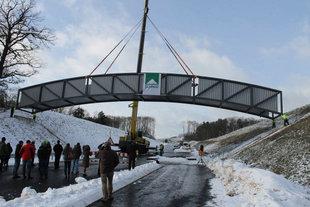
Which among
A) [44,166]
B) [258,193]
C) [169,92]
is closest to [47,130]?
[169,92]

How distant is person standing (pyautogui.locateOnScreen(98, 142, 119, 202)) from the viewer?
1345 centimetres

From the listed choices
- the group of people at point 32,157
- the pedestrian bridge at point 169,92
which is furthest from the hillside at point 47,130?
the group of people at point 32,157

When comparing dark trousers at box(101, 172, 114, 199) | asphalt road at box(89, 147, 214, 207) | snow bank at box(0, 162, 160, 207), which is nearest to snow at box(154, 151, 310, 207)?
asphalt road at box(89, 147, 214, 207)

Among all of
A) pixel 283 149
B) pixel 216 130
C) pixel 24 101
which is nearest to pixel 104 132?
pixel 24 101

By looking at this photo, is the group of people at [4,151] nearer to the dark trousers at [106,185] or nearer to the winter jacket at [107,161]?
the winter jacket at [107,161]

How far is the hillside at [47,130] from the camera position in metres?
47.4

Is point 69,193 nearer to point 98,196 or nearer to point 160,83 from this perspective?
point 98,196

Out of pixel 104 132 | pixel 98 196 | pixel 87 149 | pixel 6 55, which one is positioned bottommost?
pixel 98 196

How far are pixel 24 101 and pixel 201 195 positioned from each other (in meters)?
36.0

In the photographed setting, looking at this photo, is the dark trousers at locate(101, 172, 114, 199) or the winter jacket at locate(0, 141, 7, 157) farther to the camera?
the winter jacket at locate(0, 141, 7, 157)

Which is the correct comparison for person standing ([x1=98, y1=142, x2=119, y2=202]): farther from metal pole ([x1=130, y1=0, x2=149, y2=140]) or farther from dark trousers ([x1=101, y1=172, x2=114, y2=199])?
metal pole ([x1=130, y1=0, x2=149, y2=140])

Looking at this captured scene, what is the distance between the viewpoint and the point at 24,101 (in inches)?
1871

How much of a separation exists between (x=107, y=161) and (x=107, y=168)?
0.73 ft

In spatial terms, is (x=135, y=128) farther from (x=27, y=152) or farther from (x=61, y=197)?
(x=61, y=197)
